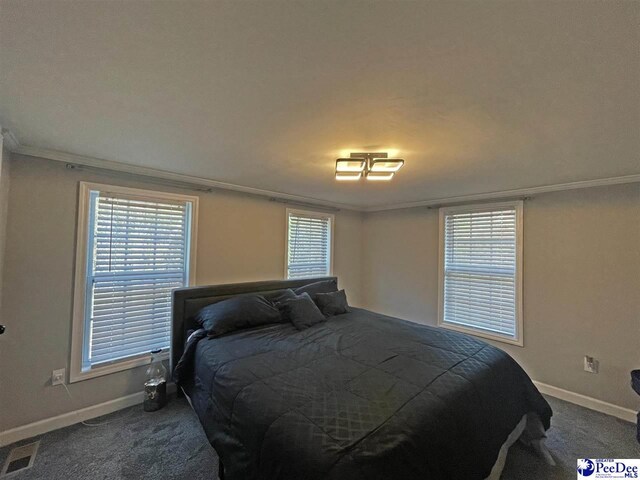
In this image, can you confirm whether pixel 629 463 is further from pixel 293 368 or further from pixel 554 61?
pixel 554 61

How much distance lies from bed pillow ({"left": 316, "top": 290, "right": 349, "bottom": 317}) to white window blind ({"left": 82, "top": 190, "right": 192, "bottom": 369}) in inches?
64.5

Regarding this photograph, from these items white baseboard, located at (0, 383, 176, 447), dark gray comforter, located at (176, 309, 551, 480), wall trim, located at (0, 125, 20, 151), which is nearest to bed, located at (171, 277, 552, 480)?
dark gray comforter, located at (176, 309, 551, 480)

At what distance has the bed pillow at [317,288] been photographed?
351 cm

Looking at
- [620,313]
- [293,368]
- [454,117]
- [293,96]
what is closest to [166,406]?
[293,368]

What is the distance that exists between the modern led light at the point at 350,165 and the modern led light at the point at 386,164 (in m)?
→ 0.09

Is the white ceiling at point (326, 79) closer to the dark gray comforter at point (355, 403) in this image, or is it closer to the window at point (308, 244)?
the dark gray comforter at point (355, 403)

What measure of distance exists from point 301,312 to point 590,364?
Answer: 311 centimetres

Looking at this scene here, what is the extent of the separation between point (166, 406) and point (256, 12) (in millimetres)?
3224

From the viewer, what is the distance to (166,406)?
2.57 m

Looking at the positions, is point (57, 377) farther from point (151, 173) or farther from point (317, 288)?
point (317, 288)

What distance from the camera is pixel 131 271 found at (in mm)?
2637

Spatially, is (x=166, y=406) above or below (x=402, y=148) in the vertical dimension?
below
